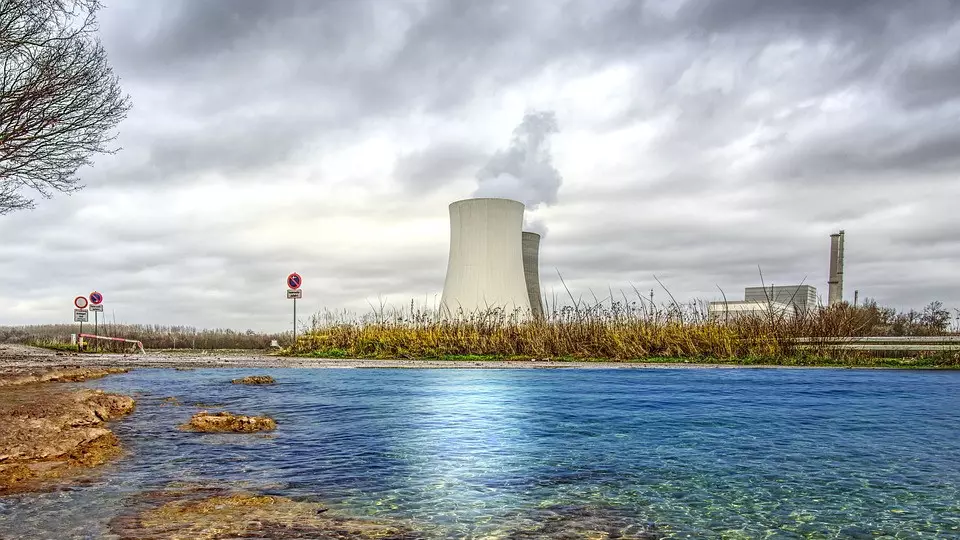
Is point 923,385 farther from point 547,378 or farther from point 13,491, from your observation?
point 13,491

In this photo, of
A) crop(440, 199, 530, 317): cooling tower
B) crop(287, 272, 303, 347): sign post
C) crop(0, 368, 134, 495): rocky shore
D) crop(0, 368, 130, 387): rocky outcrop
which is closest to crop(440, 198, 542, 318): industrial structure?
crop(440, 199, 530, 317): cooling tower

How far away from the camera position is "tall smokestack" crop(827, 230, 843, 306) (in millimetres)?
27625

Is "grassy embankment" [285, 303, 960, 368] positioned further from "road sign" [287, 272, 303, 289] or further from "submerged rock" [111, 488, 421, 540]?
"submerged rock" [111, 488, 421, 540]

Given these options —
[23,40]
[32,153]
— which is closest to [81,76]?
[23,40]

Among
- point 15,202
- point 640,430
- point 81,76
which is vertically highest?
point 81,76

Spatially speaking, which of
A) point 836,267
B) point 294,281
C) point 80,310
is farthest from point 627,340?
point 836,267

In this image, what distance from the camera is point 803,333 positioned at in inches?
522

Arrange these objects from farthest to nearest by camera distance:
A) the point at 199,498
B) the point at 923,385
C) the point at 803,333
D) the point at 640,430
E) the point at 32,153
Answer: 1. the point at 803,333
2. the point at 32,153
3. the point at 923,385
4. the point at 640,430
5. the point at 199,498

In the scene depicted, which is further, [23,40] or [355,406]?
[23,40]

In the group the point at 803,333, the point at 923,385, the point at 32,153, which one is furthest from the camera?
the point at 803,333

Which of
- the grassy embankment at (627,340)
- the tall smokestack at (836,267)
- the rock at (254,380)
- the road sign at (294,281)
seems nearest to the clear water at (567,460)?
the rock at (254,380)

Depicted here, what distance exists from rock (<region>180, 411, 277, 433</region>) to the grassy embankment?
28.7 ft

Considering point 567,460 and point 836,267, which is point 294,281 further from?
point 836,267

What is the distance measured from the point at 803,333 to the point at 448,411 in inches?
369
